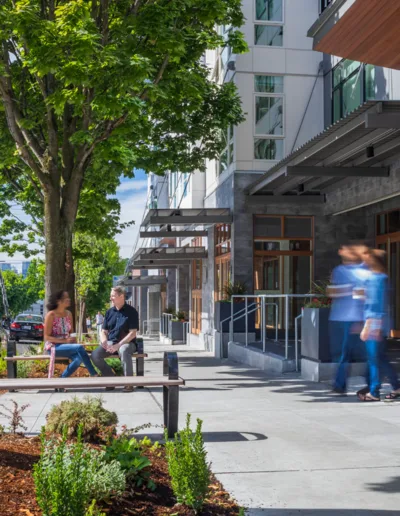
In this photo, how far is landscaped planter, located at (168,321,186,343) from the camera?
3272cm

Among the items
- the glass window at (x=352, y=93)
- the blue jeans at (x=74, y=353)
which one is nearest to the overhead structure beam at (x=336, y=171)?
the glass window at (x=352, y=93)

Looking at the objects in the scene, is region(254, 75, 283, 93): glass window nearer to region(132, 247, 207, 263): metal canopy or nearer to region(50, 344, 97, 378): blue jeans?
→ region(132, 247, 207, 263): metal canopy

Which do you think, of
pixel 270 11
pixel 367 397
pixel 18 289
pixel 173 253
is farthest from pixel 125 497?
pixel 18 289

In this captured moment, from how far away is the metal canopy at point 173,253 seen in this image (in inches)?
1046

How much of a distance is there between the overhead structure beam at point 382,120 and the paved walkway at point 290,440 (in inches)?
155

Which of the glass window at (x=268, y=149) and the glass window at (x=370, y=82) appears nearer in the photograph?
the glass window at (x=370, y=82)

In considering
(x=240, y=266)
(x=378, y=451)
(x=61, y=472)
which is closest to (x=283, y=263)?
(x=240, y=266)

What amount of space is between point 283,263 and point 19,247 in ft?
50.9

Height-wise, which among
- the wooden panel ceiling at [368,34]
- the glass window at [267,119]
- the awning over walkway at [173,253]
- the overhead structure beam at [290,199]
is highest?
the glass window at [267,119]

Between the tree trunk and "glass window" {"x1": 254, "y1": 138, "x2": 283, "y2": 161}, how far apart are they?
26.9 ft

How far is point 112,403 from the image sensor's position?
955 centimetres

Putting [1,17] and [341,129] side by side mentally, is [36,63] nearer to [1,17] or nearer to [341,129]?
[1,17]

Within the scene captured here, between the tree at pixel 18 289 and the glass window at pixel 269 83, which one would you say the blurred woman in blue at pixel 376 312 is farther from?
the tree at pixel 18 289

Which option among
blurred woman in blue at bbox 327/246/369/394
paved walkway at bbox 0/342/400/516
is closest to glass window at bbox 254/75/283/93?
paved walkway at bbox 0/342/400/516
